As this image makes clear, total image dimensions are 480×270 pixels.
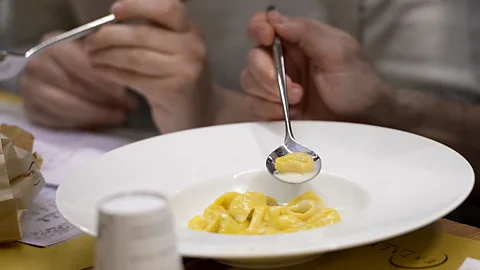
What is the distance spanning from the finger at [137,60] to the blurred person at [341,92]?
243mm

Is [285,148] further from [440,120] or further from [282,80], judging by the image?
[440,120]

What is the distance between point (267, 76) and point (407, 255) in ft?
1.24

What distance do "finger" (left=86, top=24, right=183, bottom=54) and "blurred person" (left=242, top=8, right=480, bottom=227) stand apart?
0.76 ft

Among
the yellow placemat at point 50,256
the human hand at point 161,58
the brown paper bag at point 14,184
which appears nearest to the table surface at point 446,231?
the yellow placemat at point 50,256

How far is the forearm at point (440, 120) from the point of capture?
1.03 m

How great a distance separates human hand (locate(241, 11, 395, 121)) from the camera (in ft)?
3.08

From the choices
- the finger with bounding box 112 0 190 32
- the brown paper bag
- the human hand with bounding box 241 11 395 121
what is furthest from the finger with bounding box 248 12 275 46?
the brown paper bag

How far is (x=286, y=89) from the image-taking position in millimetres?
901

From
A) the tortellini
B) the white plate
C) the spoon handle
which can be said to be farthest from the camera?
the spoon handle

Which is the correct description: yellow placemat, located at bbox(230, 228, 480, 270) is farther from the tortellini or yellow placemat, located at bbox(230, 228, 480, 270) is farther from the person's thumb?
the person's thumb

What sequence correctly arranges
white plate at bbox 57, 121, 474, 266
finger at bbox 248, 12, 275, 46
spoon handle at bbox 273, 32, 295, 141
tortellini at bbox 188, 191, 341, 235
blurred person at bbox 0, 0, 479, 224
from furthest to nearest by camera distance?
blurred person at bbox 0, 0, 479, 224 → finger at bbox 248, 12, 275, 46 → spoon handle at bbox 273, 32, 295, 141 → tortellini at bbox 188, 191, 341, 235 → white plate at bbox 57, 121, 474, 266

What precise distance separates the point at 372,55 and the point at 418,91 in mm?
118

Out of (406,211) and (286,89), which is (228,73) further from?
(406,211)

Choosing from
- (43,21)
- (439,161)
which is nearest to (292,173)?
(439,161)
